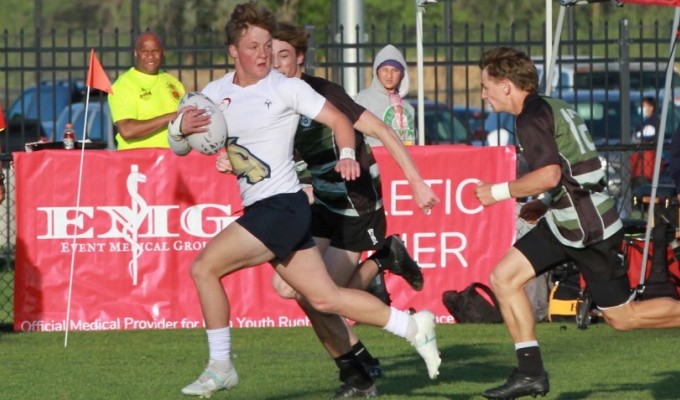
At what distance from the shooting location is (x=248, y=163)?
7.88 metres

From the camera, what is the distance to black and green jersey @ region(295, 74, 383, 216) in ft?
29.1

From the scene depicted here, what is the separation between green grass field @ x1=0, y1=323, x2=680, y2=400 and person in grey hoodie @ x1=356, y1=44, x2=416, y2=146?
1.78 metres

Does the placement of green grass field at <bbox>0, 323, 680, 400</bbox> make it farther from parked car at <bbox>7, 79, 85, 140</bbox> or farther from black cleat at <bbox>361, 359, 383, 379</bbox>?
parked car at <bbox>7, 79, 85, 140</bbox>

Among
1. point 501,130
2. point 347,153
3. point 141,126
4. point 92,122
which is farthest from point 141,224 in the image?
point 501,130

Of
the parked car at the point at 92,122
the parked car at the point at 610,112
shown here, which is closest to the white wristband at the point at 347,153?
the parked car at the point at 610,112

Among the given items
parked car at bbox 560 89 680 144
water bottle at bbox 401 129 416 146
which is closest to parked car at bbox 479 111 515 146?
parked car at bbox 560 89 680 144

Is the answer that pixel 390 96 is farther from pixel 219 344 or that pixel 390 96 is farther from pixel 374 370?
pixel 219 344

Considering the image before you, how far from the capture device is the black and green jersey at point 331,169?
8.88 m

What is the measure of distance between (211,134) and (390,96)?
549 cm

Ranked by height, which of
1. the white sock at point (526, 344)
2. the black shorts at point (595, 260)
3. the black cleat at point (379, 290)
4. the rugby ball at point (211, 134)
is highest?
the rugby ball at point (211, 134)

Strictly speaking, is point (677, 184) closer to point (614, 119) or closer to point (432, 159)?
point (432, 159)

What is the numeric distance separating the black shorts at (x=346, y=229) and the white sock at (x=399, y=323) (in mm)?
1128

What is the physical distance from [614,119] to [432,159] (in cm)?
1103

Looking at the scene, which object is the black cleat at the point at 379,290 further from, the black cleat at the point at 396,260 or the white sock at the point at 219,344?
the white sock at the point at 219,344
